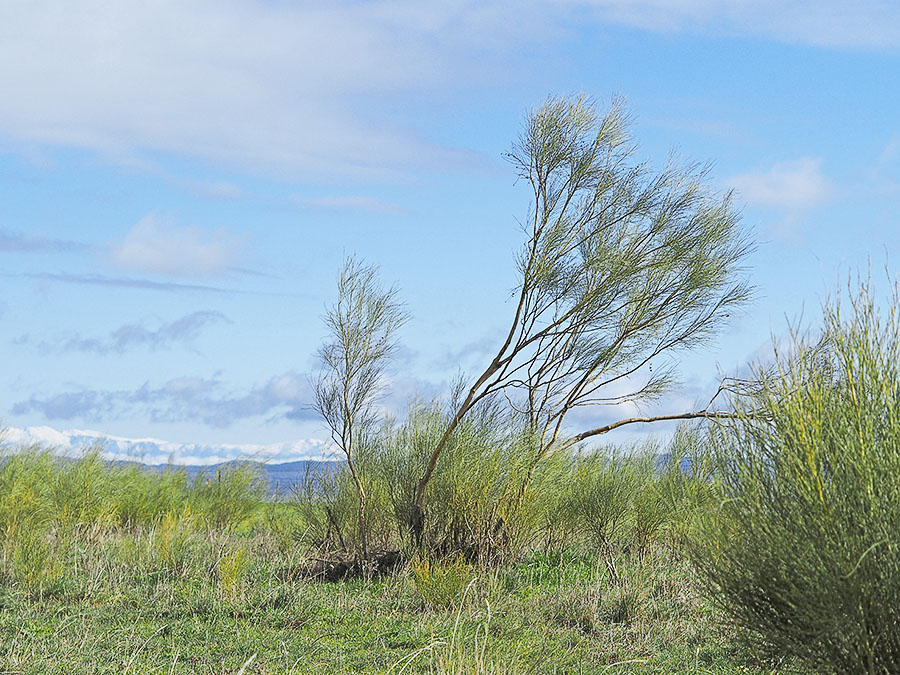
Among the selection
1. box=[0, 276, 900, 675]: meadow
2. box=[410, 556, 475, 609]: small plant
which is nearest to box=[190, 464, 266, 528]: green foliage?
box=[0, 276, 900, 675]: meadow

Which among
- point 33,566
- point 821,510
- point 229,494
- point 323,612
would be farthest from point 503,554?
point 229,494

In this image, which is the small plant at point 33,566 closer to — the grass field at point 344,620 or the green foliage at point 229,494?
the grass field at point 344,620

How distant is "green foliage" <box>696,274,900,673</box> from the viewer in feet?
14.6

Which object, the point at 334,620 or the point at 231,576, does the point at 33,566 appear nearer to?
the point at 231,576

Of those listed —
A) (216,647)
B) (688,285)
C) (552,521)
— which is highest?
(688,285)

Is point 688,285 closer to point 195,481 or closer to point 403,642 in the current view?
point 403,642

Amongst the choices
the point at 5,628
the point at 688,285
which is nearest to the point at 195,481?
the point at 5,628

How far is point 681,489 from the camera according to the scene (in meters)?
12.3

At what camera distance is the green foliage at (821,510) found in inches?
175

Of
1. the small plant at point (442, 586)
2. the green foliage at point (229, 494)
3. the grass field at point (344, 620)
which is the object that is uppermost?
the green foliage at point (229, 494)

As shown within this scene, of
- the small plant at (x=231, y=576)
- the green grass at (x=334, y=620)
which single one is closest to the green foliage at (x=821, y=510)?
the green grass at (x=334, y=620)

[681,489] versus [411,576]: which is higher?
[681,489]

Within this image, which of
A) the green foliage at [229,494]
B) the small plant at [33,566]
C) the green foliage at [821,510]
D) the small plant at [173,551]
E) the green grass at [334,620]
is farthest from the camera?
the green foliage at [229,494]

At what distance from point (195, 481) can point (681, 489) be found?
1000 centimetres
